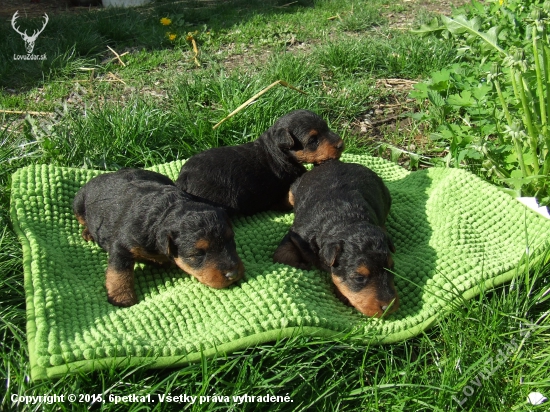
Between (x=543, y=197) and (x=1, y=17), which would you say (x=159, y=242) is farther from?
(x=1, y=17)

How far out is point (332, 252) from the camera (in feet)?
10.7

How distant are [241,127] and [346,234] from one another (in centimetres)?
228

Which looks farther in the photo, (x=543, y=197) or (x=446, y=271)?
(x=543, y=197)

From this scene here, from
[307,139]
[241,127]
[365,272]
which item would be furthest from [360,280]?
[241,127]

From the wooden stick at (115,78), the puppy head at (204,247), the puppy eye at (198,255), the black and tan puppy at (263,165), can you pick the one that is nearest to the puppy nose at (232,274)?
the puppy head at (204,247)

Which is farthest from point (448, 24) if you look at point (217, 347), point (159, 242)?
point (217, 347)

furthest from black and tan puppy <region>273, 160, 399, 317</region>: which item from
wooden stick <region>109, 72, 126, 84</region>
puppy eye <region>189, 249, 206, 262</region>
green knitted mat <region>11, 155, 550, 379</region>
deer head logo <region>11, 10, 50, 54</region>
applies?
deer head logo <region>11, 10, 50, 54</region>

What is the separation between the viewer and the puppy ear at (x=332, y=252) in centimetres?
324

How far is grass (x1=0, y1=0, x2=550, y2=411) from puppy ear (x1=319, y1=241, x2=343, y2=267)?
536 millimetres

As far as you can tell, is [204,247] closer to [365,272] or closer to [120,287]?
[120,287]

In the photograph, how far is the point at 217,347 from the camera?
2.78 meters

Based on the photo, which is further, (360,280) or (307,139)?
(307,139)

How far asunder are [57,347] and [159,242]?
862mm

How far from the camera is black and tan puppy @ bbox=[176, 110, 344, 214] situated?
4.18 m
